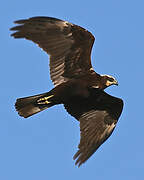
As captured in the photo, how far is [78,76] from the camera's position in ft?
53.8

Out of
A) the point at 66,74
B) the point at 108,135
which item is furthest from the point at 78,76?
the point at 108,135

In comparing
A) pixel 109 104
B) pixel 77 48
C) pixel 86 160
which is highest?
pixel 77 48

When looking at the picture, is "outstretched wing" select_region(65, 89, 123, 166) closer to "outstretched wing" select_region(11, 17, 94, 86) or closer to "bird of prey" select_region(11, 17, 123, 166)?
"bird of prey" select_region(11, 17, 123, 166)

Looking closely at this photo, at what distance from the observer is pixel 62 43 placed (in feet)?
53.5

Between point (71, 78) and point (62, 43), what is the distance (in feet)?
2.87

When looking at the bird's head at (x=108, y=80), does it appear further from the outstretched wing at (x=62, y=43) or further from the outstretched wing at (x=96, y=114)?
the outstretched wing at (x=62, y=43)

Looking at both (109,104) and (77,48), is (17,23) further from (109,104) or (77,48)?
(109,104)

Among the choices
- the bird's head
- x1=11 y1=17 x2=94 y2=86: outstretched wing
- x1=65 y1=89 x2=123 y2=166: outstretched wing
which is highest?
x1=11 y1=17 x2=94 y2=86: outstretched wing

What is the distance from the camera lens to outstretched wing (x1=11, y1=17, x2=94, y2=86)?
15883 mm

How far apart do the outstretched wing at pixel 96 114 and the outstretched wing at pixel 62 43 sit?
0.69 m

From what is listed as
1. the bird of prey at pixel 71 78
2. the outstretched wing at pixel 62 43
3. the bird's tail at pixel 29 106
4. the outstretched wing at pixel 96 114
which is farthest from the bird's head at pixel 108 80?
the bird's tail at pixel 29 106

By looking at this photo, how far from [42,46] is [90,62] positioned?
3.92 ft

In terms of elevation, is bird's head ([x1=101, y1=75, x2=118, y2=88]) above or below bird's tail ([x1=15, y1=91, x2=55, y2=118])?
above

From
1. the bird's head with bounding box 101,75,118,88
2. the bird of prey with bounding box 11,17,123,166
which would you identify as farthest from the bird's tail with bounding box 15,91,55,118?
the bird's head with bounding box 101,75,118,88
